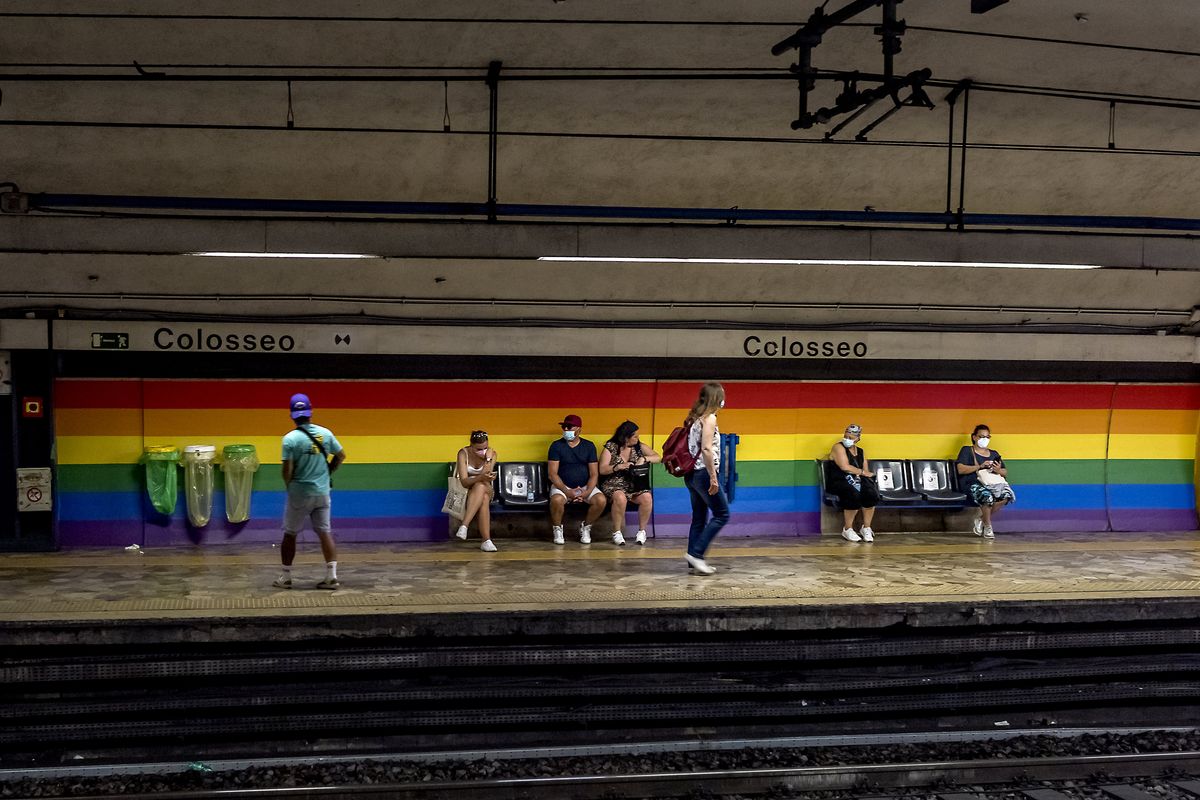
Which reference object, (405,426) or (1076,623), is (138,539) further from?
(1076,623)

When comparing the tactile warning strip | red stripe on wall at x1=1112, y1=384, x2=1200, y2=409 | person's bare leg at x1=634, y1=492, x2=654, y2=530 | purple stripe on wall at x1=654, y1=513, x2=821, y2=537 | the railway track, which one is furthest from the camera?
red stripe on wall at x1=1112, y1=384, x2=1200, y2=409

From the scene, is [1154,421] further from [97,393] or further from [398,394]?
[97,393]

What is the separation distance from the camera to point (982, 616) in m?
6.89

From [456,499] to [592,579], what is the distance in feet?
7.40

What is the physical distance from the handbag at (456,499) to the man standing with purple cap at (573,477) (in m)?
0.76

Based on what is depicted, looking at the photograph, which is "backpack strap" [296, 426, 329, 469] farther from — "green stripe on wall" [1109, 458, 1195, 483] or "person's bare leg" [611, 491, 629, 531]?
"green stripe on wall" [1109, 458, 1195, 483]

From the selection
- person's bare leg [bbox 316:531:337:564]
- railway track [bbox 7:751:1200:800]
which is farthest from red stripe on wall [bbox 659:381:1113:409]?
railway track [bbox 7:751:1200:800]

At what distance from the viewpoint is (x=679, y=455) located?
775 cm

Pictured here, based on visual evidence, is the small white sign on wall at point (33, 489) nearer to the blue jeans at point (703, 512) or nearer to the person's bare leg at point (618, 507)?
the person's bare leg at point (618, 507)

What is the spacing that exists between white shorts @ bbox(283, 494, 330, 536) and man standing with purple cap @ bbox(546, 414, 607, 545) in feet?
8.88

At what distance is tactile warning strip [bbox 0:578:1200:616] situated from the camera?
6.56 meters

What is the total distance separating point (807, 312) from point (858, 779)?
5.41 m

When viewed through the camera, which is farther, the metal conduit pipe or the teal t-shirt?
the metal conduit pipe

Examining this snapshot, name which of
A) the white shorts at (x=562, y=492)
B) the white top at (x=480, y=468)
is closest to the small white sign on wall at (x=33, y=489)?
the white top at (x=480, y=468)
